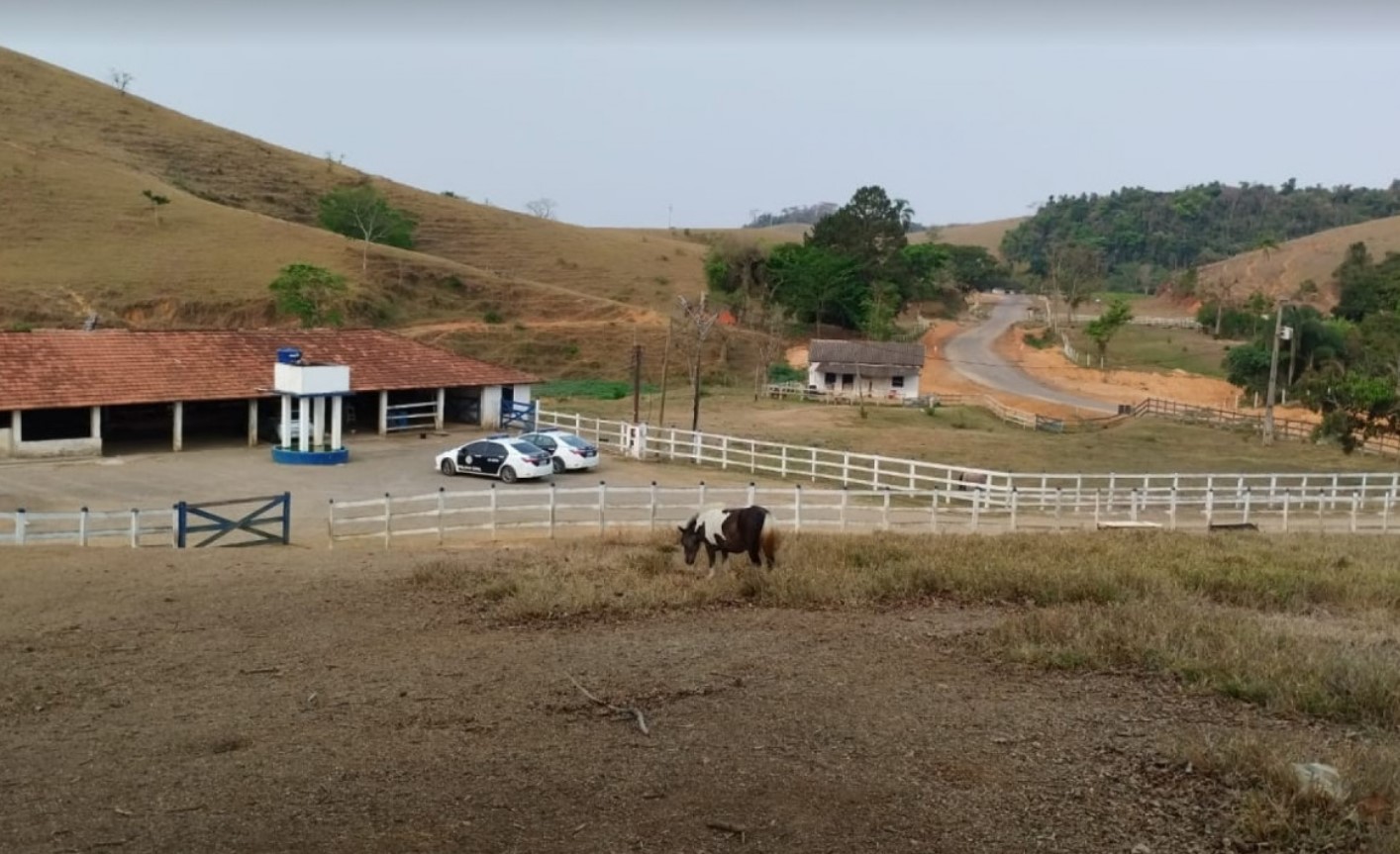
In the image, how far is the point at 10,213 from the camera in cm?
7106

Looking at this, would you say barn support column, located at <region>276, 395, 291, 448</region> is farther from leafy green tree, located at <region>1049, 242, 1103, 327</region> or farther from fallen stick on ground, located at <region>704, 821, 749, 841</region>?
leafy green tree, located at <region>1049, 242, 1103, 327</region>

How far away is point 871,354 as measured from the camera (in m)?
58.2

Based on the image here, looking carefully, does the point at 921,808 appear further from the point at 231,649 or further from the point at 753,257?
the point at 753,257

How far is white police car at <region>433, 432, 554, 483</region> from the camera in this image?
26.0 metres

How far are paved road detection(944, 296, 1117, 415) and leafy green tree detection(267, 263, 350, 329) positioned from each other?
33959 millimetres

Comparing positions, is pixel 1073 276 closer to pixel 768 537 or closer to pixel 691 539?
pixel 691 539

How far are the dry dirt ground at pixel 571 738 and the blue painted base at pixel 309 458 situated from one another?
1613cm

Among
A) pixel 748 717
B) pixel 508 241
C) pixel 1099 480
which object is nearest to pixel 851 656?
pixel 748 717

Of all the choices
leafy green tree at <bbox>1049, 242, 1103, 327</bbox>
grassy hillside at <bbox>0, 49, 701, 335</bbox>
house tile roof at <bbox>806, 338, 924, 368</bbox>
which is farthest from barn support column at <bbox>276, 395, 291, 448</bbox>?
leafy green tree at <bbox>1049, 242, 1103, 327</bbox>

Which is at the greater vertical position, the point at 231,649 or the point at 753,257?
the point at 753,257

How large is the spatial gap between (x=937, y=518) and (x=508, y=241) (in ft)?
277

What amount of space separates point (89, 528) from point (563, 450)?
11211 millimetres

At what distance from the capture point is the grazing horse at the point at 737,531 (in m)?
13.7

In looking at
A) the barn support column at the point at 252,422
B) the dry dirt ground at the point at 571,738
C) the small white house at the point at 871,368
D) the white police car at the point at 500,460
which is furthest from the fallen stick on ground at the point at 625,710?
the small white house at the point at 871,368
